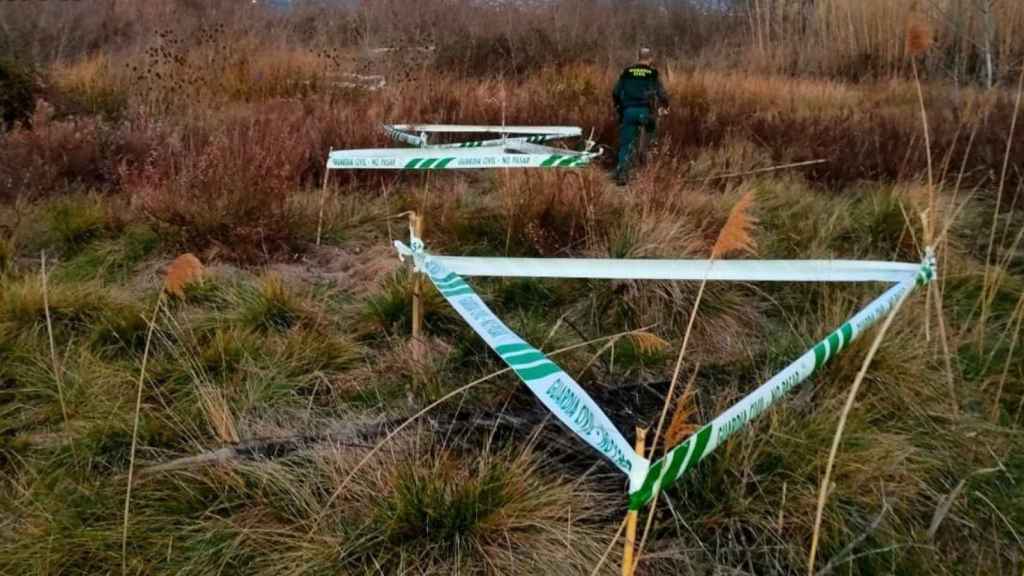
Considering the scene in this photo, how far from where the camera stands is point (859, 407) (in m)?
2.88

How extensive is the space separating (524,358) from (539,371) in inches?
3.0

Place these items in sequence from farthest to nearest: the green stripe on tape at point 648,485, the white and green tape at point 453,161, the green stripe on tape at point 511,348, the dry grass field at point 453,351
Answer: the white and green tape at point 453,161 < the dry grass field at point 453,351 < the green stripe on tape at point 511,348 < the green stripe on tape at point 648,485

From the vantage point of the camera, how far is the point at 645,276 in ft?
9.52

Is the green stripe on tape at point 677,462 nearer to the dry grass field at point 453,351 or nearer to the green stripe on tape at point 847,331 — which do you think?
the dry grass field at point 453,351

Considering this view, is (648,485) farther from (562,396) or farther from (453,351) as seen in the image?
(453,351)

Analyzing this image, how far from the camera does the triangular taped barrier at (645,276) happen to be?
1.88 m

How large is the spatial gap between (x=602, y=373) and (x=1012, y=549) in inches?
58.0

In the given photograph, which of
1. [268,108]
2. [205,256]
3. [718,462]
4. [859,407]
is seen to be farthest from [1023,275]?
[268,108]

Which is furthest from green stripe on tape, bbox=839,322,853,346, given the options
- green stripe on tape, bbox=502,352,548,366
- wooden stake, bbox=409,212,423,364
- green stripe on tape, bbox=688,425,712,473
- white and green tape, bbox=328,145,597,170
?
white and green tape, bbox=328,145,597,170

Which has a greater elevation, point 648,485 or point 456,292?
point 456,292

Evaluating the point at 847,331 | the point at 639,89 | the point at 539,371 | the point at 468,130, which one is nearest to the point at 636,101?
the point at 639,89

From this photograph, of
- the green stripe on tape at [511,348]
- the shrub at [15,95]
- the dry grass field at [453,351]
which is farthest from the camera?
the shrub at [15,95]

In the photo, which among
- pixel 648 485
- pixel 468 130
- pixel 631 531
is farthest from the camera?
pixel 468 130

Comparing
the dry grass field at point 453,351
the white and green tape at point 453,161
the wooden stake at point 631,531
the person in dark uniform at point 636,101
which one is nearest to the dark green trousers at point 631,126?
the person in dark uniform at point 636,101
